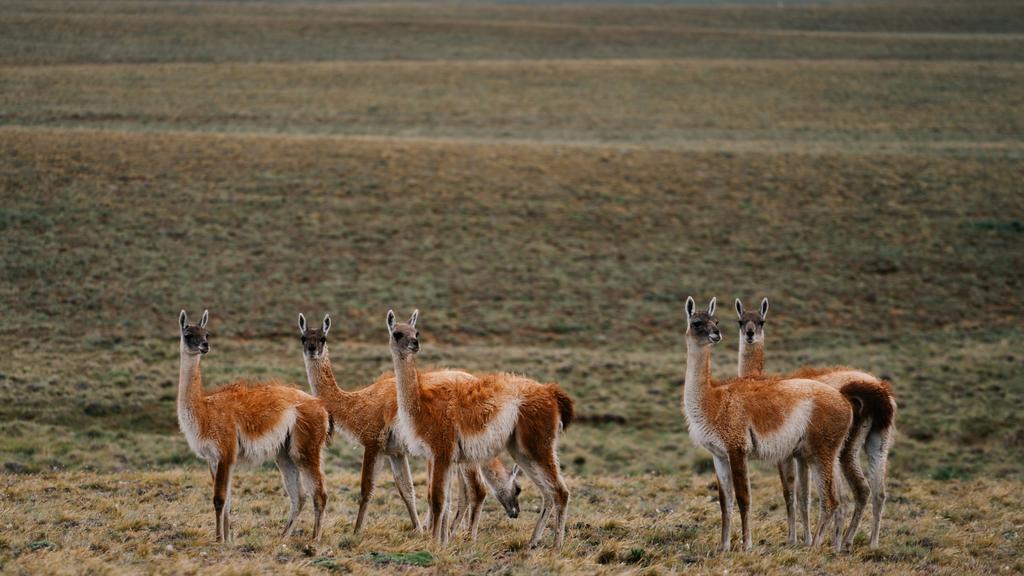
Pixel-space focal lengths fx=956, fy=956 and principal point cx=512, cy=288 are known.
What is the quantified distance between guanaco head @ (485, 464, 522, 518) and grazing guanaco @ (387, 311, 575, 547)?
1180mm

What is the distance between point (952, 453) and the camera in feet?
65.3

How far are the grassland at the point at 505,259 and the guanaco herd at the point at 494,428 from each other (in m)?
0.64

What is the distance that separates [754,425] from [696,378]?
830 millimetres

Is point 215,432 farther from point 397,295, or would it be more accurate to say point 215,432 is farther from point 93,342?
point 397,295

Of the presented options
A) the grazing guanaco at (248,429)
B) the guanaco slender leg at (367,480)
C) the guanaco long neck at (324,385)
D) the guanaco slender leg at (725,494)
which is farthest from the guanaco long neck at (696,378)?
the grazing guanaco at (248,429)

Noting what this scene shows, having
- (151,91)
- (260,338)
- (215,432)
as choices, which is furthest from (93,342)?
(151,91)

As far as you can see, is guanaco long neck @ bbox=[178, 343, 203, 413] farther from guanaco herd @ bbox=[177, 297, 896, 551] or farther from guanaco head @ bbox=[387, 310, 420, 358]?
guanaco head @ bbox=[387, 310, 420, 358]

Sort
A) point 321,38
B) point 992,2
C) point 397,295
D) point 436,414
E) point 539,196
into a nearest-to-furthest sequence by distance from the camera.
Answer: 1. point 436,414
2. point 397,295
3. point 539,196
4. point 321,38
5. point 992,2

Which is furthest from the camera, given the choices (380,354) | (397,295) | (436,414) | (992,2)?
(992,2)

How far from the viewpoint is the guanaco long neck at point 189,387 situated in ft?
34.3

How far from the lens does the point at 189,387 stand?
10.5 meters

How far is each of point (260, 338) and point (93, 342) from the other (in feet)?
14.1

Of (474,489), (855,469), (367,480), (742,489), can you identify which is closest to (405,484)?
(367,480)

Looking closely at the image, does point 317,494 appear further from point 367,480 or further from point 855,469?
point 855,469
